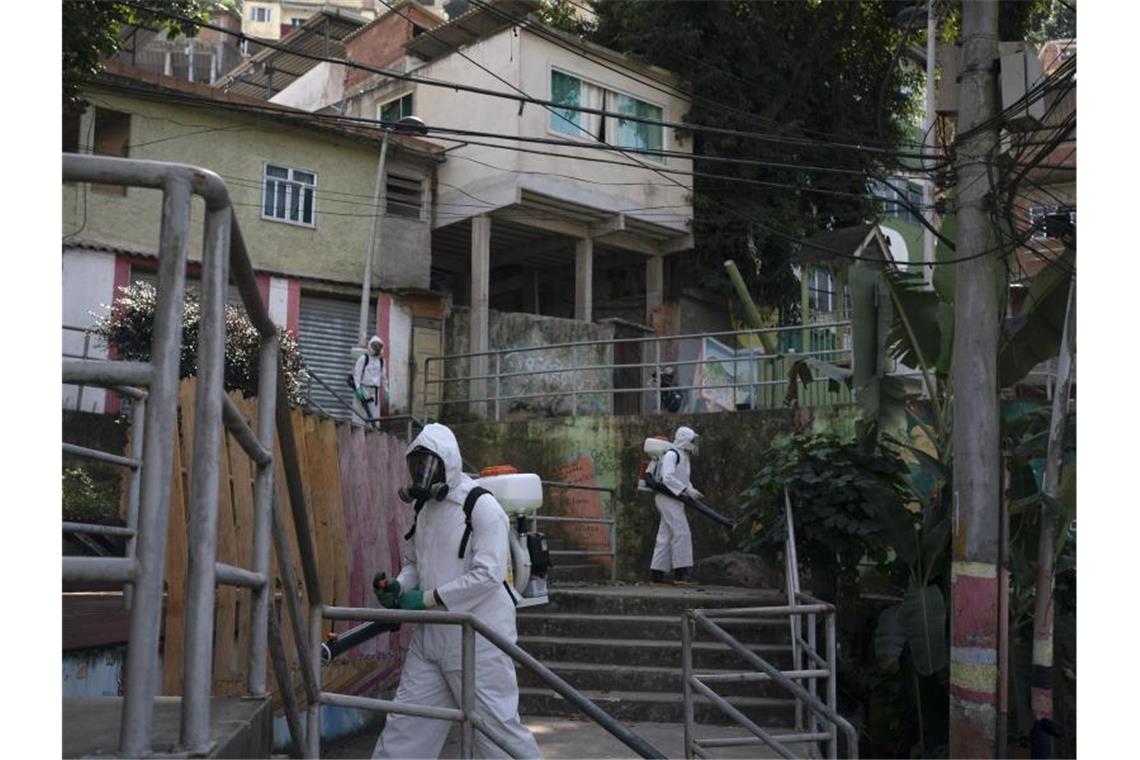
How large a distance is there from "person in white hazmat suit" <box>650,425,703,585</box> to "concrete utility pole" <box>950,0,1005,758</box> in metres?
4.88

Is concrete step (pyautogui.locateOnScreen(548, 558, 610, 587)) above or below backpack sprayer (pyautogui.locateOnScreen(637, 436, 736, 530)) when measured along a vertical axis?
below

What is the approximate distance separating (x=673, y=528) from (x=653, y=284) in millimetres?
11287

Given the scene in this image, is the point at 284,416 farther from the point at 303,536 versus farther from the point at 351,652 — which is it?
the point at 351,652

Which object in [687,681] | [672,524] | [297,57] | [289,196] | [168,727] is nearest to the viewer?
[168,727]

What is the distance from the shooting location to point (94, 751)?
91.4 inches

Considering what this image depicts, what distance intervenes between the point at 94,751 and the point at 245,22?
66.2 m

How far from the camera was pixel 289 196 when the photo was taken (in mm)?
20547

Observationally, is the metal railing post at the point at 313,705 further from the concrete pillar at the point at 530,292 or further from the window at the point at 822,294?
the window at the point at 822,294

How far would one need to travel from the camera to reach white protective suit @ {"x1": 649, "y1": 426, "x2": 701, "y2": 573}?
1323 centimetres

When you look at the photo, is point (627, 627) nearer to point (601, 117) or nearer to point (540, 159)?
point (540, 159)

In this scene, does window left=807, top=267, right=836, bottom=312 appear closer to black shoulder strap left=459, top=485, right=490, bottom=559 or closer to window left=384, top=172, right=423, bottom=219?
window left=384, top=172, right=423, bottom=219

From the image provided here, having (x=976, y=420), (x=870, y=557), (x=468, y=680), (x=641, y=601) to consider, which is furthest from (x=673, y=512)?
(x=468, y=680)

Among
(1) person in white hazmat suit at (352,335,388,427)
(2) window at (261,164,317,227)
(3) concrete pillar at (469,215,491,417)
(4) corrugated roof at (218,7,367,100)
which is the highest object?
(4) corrugated roof at (218,7,367,100)

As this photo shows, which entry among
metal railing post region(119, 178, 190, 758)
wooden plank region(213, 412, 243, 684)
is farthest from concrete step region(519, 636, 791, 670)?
metal railing post region(119, 178, 190, 758)
